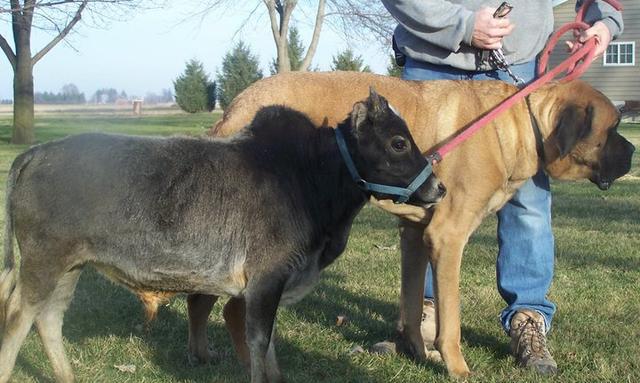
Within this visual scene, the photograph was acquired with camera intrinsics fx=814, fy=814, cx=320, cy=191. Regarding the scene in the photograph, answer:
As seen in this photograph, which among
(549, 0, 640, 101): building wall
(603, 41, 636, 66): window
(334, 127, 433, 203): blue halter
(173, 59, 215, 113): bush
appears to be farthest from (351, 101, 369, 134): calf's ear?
(173, 59, 215, 113): bush

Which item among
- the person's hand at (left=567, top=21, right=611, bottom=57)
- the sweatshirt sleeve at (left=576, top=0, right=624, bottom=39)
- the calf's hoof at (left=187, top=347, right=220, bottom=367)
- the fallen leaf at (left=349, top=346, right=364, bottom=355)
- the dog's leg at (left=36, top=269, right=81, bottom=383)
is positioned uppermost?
the sweatshirt sleeve at (left=576, top=0, right=624, bottom=39)

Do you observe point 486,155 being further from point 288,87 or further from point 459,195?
point 288,87

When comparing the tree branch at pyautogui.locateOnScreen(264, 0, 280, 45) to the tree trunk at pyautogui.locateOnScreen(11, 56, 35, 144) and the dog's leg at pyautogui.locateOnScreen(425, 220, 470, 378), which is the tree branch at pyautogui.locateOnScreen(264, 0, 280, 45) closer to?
the tree trunk at pyautogui.locateOnScreen(11, 56, 35, 144)

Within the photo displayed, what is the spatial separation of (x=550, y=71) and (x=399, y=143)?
1598 millimetres

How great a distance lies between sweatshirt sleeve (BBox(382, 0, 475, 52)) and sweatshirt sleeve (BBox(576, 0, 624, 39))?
40.3 inches

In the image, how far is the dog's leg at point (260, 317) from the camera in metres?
4.11

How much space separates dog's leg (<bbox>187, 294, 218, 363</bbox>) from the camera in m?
5.17

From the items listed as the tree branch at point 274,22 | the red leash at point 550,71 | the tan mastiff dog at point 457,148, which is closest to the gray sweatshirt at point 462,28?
the red leash at point 550,71

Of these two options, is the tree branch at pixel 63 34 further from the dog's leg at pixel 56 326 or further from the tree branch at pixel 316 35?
the dog's leg at pixel 56 326

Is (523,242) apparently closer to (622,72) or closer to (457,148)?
(457,148)

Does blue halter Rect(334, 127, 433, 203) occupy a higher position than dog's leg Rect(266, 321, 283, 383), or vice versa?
blue halter Rect(334, 127, 433, 203)

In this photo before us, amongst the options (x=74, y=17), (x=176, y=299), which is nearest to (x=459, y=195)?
(x=176, y=299)

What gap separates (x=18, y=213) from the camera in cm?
419

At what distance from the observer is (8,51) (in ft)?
94.4
